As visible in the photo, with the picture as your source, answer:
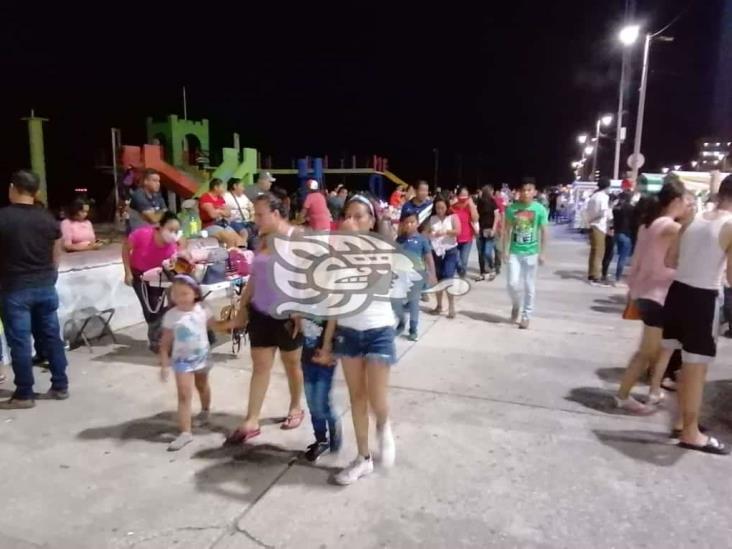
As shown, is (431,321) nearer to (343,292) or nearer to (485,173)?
(343,292)

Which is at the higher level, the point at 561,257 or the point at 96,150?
the point at 96,150

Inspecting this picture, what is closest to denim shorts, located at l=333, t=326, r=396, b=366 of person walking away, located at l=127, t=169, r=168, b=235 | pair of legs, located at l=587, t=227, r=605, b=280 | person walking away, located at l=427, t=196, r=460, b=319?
person walking away, located at l=127, t=169, r=168, b=235

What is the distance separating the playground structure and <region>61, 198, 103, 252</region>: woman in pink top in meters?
12.2

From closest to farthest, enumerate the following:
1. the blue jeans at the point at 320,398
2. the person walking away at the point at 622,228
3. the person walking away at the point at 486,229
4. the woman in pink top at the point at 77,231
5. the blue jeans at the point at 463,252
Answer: the blue jeans at the point at 320,398 → the woman in pink top at the point at 77,231 → the blue jeans at the point at 463,252 → the person walking away at the point at 622,228 → the person walking away at the point at 486,229

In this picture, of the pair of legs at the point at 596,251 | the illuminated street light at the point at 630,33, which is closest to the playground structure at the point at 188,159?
the illuminated street light at the point at 630,33

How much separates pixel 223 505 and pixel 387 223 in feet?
6.04

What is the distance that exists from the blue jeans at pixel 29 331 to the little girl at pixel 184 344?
4.40ft

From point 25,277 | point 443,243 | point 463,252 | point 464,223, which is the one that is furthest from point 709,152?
point 25,277

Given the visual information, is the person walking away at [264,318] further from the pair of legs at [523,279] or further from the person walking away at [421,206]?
the pair of legs at [523,279]

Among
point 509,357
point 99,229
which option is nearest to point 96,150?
point 99,229

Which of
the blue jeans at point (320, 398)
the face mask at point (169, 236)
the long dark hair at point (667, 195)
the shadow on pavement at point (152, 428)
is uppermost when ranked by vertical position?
the long dark hair at point (667, 195)

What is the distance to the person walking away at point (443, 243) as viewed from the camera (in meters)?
7.44

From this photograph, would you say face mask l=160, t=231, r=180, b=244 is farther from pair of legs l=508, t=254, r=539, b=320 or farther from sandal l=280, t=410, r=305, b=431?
pair of legs l=508, t=254, r=539, b=320

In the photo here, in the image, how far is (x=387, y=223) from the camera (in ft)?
12.1
